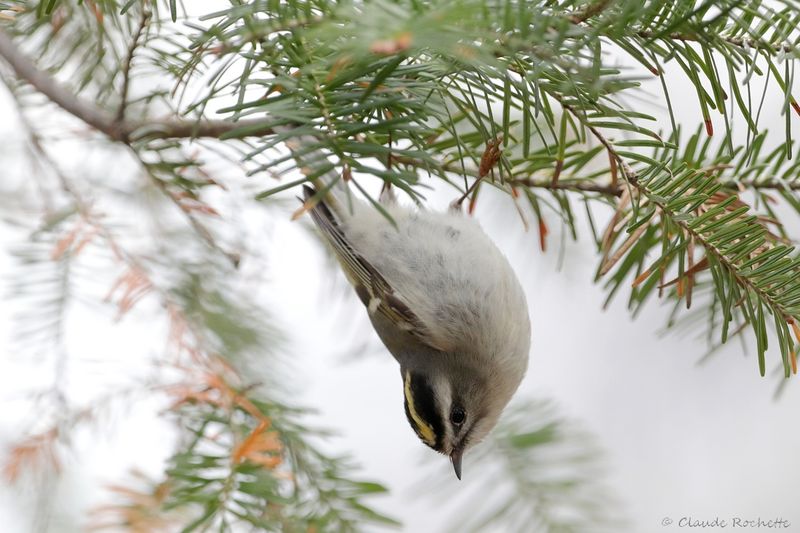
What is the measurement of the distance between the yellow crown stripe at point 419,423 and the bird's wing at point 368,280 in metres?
0.10

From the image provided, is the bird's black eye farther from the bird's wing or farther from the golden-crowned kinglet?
the bird's wing

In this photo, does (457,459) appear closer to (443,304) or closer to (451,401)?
(451,401)

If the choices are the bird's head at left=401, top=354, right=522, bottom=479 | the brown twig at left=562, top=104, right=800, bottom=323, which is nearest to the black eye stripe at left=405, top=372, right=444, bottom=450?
the bird's head at left=401, top=354, right=522, bottom=479

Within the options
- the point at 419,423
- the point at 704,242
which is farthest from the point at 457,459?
the point at 704,242

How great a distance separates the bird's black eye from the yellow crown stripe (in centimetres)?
5

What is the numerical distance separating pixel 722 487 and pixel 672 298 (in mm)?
3074

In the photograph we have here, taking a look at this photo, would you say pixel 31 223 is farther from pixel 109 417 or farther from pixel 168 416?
pixel 168 416

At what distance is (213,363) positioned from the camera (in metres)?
1.25

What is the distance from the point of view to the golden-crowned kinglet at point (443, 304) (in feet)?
5.16

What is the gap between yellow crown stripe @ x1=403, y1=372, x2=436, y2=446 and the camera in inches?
61.2

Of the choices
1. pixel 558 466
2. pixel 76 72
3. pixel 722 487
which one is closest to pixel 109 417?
pixel 76 72

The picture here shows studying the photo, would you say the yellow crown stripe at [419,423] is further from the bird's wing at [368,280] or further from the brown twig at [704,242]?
the brown twig at [704,242]

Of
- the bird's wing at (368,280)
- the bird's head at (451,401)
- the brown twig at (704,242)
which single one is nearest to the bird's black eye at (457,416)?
the bird's head at (451,401)

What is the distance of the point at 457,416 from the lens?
160cm
